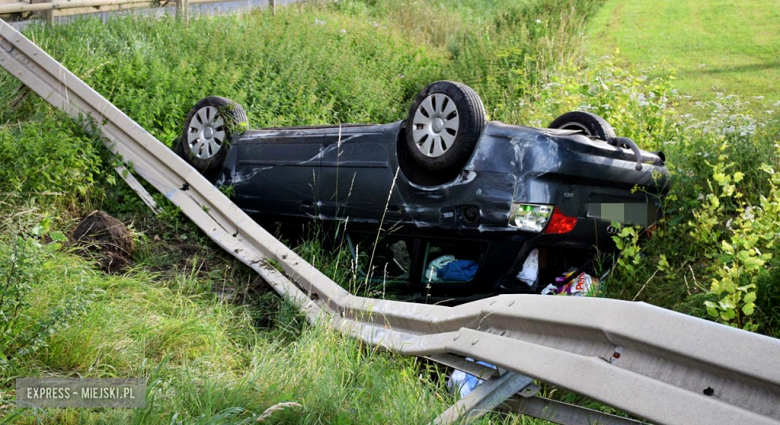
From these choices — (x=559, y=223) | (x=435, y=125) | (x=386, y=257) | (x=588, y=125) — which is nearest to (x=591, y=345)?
(x=559, y=223)

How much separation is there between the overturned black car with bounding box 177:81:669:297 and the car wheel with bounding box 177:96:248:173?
3.23 feet

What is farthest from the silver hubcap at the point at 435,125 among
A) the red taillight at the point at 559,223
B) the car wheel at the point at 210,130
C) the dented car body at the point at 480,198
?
the car wheel at the point at 210,130

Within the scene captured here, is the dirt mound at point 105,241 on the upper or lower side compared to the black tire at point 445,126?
lower

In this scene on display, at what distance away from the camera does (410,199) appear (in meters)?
5.25

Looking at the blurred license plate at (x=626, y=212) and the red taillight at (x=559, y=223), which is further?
the blurred license plate at (x=626, y=212)

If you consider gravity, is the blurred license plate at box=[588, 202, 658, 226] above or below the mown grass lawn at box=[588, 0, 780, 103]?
below

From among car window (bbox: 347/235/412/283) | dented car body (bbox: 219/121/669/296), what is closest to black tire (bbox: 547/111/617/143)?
dented car body (bbox: 219/121/669/296)

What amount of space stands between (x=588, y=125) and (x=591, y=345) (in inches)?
121

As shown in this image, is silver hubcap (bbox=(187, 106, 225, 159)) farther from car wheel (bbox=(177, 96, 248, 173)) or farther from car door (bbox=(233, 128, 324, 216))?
car door (bbox=(233, 128, 324, 216))

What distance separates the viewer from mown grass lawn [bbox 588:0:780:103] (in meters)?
10.9

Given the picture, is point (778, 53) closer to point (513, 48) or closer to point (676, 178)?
point (513, 48)

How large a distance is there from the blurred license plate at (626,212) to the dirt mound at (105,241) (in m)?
3.20

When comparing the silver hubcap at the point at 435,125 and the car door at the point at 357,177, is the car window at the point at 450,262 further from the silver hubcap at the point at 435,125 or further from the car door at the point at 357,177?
the silver hubcap at the point at 435,125

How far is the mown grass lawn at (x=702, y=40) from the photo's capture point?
10859 millimetres
